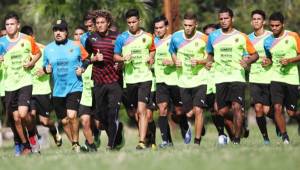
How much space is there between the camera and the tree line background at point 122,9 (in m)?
37.0

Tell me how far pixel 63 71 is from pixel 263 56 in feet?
14.4

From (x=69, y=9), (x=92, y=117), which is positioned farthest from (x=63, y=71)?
(x=69, y=9)

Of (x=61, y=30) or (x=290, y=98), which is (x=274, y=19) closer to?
(x=290, y=98)

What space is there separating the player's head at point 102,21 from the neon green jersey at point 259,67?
12.7 feet

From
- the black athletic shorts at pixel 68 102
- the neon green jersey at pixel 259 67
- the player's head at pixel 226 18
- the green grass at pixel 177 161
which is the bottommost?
the green grass at pixel 177 161

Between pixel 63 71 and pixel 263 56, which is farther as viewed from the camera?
pixel 263 56

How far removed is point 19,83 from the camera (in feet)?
69.7

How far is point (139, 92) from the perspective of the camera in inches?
851

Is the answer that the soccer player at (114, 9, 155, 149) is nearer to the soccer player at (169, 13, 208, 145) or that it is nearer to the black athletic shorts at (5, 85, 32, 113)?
the soccer player at (169, 13, 208, 145)

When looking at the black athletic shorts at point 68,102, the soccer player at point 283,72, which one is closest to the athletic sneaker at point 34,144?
the black athletic shorts at point 68,102

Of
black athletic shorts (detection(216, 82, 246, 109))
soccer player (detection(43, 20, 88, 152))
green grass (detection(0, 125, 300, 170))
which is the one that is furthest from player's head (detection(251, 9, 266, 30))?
green grass (detection(0, 125, 300, 170))

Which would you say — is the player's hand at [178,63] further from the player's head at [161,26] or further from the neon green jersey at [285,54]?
the neon green jersey at [285,54]

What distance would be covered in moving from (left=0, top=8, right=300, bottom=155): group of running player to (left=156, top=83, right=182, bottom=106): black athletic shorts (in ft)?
0.07

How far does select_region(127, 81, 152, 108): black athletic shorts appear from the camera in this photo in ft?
70.7
